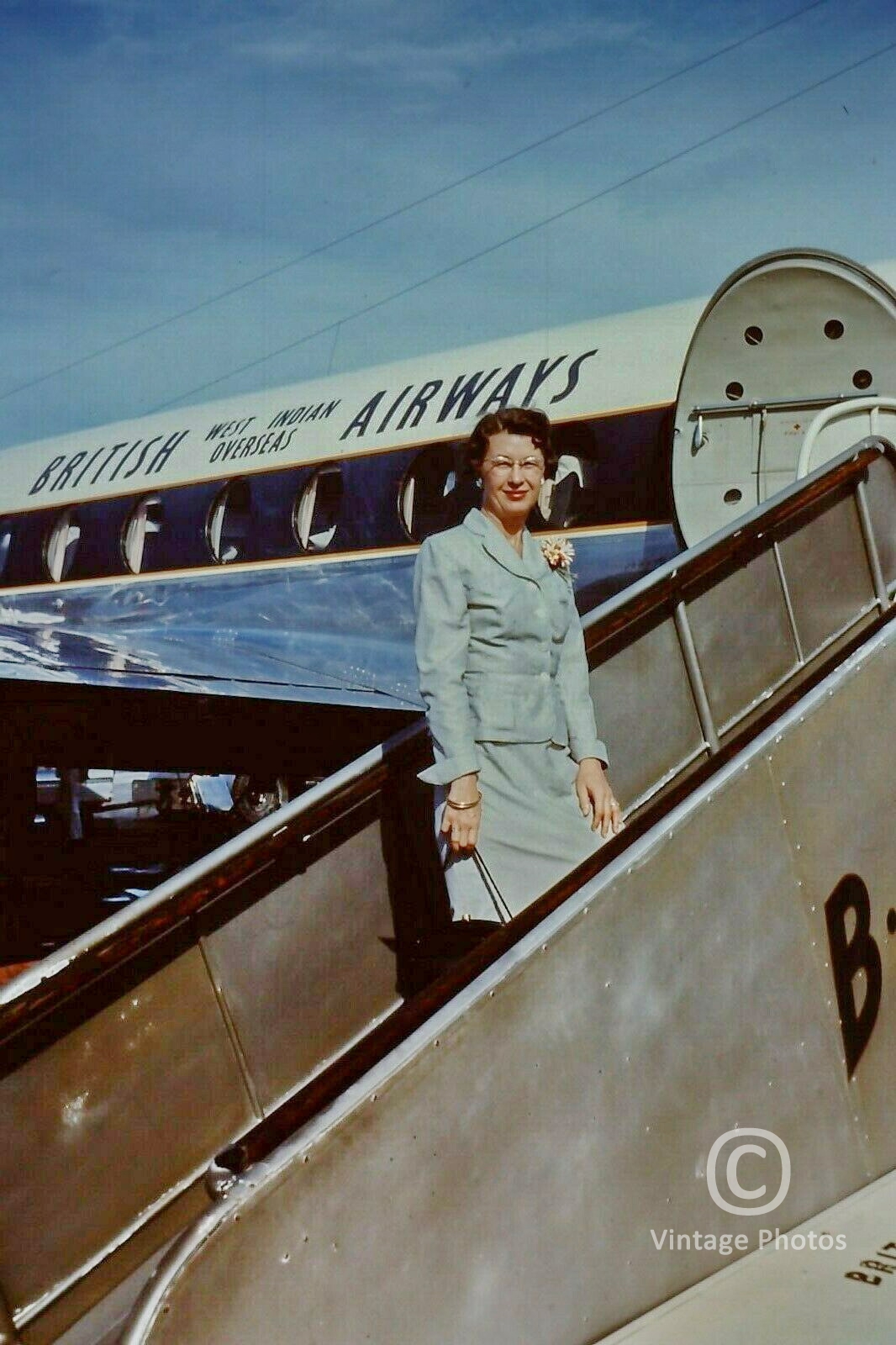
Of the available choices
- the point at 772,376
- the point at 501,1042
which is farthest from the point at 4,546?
the point at 501,1042

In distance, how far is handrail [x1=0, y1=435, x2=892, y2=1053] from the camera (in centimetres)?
322

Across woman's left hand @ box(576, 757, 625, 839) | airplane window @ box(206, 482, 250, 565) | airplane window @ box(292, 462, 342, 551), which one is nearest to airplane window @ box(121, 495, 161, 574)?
airplane window @ box(206, 482, 250, 565)

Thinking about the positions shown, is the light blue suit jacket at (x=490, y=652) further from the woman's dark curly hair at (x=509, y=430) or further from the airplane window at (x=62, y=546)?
the airplane window at (x=62, y=546)

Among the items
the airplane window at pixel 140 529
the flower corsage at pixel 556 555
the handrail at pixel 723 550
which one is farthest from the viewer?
the airplane window at pixel 140 529

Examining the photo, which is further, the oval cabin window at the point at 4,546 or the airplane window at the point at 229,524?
the oval cabin window at the point at 4,546

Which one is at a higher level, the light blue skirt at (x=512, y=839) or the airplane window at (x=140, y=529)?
the airplane window at (x=140, y=529)

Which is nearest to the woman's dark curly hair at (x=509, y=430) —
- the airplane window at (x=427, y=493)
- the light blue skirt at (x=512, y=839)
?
the light blue skirt at (x=512, y=839)

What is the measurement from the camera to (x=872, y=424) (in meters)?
7.18

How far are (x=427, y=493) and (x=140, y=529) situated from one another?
10.9 ft

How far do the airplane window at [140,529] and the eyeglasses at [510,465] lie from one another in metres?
8.06

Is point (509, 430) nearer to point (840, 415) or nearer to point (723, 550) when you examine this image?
point (723, 550)

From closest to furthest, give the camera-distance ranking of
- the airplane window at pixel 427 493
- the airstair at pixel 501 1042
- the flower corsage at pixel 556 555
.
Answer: the airstair at pixel 501 1042, the flower corsage at pixel 556 555, the airplane window at pixel 427 493

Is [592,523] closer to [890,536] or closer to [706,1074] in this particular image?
[890,536]

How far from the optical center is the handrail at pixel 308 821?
3221 mm
